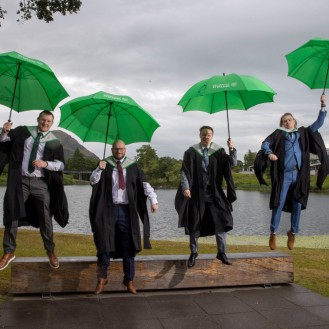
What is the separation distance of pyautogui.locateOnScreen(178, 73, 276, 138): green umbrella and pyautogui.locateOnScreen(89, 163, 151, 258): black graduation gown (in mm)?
1488

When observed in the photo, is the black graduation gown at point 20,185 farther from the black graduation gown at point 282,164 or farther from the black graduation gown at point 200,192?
the black graduation gown at point 282,164

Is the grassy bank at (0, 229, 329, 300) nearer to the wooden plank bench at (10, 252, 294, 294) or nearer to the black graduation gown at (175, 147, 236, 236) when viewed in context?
the wooden plank bench at (10, 252, 294, 294)

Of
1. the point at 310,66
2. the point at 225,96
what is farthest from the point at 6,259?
the point at 310,66

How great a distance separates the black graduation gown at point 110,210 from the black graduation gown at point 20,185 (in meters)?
0.51

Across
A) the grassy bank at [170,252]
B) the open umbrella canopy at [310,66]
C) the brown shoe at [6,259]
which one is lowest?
the grassy bank at [170,252]

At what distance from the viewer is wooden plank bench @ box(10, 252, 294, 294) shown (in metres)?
6.44

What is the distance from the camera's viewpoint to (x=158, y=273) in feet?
22.6

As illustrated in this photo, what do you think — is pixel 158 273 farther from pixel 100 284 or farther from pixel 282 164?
pixel 282 164

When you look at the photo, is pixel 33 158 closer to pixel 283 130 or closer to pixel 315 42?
pixel 283 130

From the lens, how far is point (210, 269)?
23.3ft

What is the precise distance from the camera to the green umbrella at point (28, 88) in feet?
19.9

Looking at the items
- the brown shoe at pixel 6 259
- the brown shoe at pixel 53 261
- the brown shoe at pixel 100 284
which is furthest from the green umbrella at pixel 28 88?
the brown shoe at pixel 100 284

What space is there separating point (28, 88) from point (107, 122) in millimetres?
1327

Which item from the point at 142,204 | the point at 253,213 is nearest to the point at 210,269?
the point at 142,204
